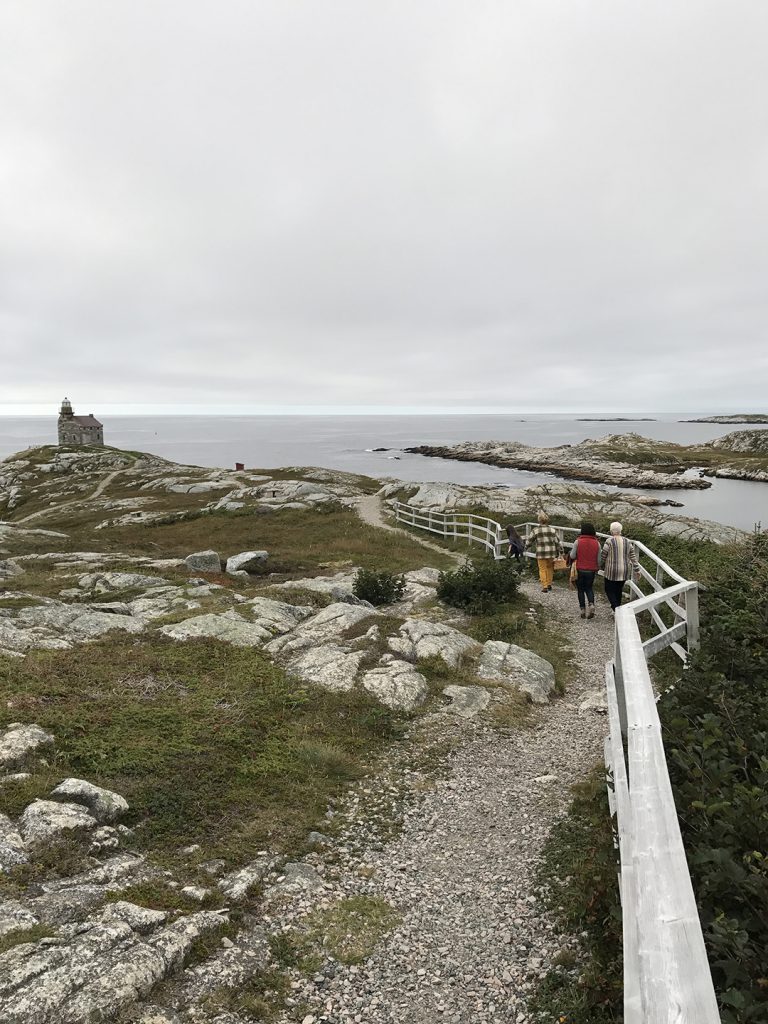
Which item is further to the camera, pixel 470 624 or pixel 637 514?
pixel 637 514

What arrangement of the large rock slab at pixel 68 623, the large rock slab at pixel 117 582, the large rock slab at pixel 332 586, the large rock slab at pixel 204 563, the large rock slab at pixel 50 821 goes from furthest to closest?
the large rock slab at pixel 204 563, the large rock slab at pixel 117 582, the large rock slab at pixel 332 586, the large rock slab at pixel 68 623, the large rock slab at pixel 50 821

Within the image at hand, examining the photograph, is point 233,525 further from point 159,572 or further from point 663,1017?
point 663,1017

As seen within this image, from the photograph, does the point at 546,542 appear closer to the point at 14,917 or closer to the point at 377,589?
the point at 377,589

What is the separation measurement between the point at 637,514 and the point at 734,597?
27320mm

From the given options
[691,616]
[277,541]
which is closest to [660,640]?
[691,616]

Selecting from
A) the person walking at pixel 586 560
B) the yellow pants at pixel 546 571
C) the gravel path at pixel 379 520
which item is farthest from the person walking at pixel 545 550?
the gravel path at pixel 379 520

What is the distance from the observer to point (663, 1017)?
1816 millimetres

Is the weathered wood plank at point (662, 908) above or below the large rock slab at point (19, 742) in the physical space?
above

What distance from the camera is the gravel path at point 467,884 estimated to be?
4734 mm

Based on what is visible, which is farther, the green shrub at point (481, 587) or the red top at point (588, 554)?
the green shrub at point (481, 587)

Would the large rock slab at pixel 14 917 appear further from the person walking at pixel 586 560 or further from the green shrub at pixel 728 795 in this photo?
the person walking at pixel 586 560

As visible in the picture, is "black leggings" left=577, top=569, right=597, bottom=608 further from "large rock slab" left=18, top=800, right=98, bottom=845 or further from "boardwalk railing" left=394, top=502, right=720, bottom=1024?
"large rock slab" left=18, top=800, right=98, bottom=845

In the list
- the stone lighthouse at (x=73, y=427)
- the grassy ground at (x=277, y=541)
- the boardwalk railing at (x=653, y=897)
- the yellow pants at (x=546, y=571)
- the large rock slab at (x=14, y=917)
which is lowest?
the grassy ground at (x=277, y=541)

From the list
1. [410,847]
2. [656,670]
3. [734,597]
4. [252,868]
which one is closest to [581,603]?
[656,670]
